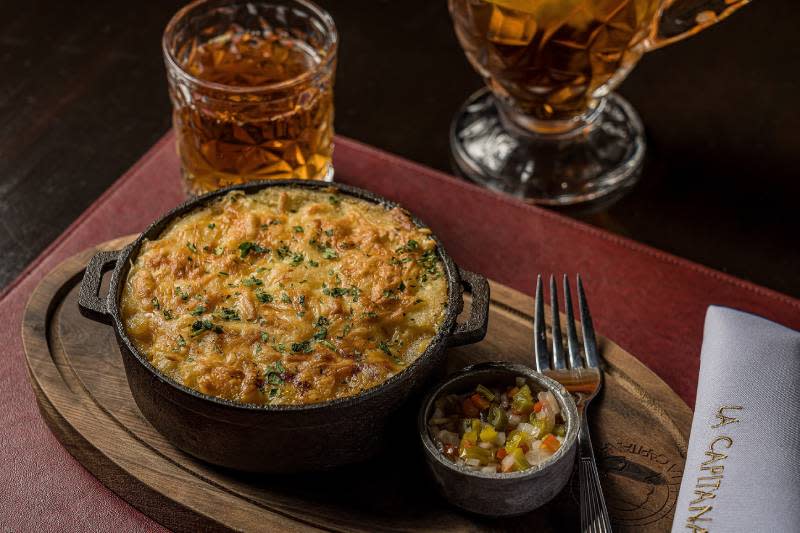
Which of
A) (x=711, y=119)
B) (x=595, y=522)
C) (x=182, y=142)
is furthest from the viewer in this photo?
(x=711, y=119)

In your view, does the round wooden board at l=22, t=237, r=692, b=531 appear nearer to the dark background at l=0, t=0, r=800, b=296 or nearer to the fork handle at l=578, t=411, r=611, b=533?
the fork handle at l=578, t=411, r=611, b=533

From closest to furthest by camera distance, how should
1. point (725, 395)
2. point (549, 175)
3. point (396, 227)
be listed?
point (725, 395), point (396, 227), point (549, 175)

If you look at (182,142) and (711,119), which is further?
(711,119)

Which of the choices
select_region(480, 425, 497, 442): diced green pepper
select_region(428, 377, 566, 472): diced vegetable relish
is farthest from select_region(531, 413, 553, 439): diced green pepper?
select_region(480, 425, 497, 442): diced green pepper

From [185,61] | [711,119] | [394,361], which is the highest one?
[185,61]

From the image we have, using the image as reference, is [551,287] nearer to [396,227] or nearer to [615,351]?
[615,351]

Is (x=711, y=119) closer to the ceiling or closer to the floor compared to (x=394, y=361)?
closer to the floor

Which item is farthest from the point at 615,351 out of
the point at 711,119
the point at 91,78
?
the point at 91,78

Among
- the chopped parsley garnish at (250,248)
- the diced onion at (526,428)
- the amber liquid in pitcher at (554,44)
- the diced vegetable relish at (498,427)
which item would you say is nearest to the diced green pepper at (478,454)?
the diced vegetable relish at (498,427)
